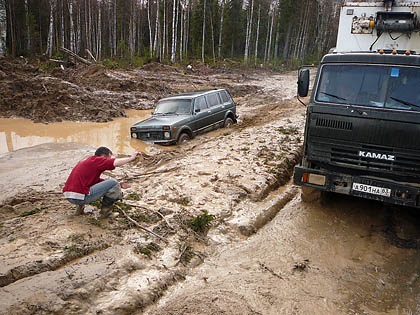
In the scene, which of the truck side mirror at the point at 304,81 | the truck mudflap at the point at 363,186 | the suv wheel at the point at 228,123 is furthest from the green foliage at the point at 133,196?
the suv wheel at the point at 228,123

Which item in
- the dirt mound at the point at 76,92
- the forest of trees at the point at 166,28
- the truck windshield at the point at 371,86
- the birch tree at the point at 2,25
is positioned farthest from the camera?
the forest of trees at the point at 166,28

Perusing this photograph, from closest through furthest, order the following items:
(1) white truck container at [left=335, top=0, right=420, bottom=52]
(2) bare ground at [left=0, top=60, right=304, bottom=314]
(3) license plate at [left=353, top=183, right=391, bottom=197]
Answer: (2) bare ground at [left=0, top=60, right=304, bottom=314] < (3) license plate at [left=353, top=183, right=391, bottom=197] < (1) white truck container at [left=335, top=0, right=420, bottom=52]

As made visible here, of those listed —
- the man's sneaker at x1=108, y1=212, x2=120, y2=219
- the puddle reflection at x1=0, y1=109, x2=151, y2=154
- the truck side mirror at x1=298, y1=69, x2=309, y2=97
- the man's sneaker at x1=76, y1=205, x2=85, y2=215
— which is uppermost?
the truck side mirror at x1=298, y1=69, x2=309, y2=97

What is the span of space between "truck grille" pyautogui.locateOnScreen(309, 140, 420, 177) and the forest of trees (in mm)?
29941

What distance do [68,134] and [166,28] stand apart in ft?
105

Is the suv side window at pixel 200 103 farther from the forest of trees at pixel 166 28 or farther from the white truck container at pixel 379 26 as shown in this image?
the forest of trees at pixel 166 28

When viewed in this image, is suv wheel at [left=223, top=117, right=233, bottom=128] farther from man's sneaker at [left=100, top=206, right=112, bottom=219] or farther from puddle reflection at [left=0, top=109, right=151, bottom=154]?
man's sneaker at [left=100, top=206, right=112, bottom=219]

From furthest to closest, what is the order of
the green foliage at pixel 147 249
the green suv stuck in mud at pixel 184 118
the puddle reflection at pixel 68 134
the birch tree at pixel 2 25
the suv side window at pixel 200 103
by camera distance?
the birch tree at pixel 2 25
the suv side window at pixel 200 103
the puddle reflection at pixel 68 134
the green suv stuck in mud at pixel 184 118
the green foliage at pixel 147 249

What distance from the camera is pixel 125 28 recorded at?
49219 millimetres

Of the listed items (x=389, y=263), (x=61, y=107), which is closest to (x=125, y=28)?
(x=61, y=107)

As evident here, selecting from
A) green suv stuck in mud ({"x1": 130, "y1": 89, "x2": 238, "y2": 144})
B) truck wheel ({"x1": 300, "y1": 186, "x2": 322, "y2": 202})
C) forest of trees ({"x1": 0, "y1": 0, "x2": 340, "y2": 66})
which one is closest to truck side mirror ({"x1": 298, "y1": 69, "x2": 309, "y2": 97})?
truck wheel ({"x1": 300, "y1": 186, "x2": 322, "y2": 202})

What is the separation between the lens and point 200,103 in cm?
1222

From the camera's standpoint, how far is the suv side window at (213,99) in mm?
12758

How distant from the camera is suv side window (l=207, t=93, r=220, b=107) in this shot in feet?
41.9
